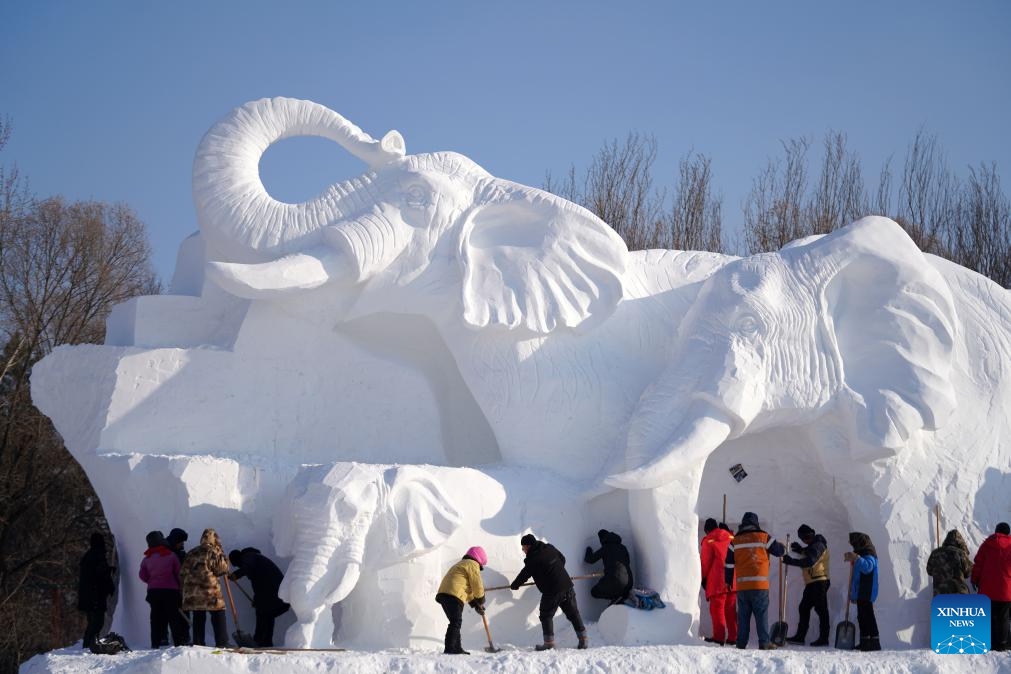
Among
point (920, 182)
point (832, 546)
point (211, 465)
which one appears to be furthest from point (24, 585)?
point (920, 182)

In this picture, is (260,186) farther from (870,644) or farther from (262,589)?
(870,644)

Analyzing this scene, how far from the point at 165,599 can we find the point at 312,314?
100 inches

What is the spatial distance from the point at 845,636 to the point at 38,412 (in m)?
13.1

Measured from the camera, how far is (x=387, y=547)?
978cm

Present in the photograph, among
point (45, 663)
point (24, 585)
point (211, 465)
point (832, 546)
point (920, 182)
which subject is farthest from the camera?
point (920, 182)

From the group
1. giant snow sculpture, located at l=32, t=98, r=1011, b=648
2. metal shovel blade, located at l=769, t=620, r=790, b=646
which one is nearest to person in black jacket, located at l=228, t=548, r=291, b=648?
giant snow sculpture, located at l=32, t=98, r=1011, b=648

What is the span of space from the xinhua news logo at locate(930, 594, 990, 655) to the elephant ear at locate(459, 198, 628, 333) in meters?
3.30

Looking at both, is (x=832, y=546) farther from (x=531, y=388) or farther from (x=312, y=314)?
(x=312, y=314)

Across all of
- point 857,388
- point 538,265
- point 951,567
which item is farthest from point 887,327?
point 538,265

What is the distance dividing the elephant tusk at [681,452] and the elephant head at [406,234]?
130cm

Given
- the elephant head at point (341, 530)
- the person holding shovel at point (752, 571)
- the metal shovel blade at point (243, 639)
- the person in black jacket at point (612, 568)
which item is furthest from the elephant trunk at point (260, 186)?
the person holding shovel at point (752, 571)

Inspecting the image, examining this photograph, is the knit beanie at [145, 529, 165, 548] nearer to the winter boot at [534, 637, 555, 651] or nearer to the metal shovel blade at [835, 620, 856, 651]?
the winter boot at [534, 637, 555, 651]

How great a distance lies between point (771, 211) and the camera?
23.3m

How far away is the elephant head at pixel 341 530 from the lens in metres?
9.54
